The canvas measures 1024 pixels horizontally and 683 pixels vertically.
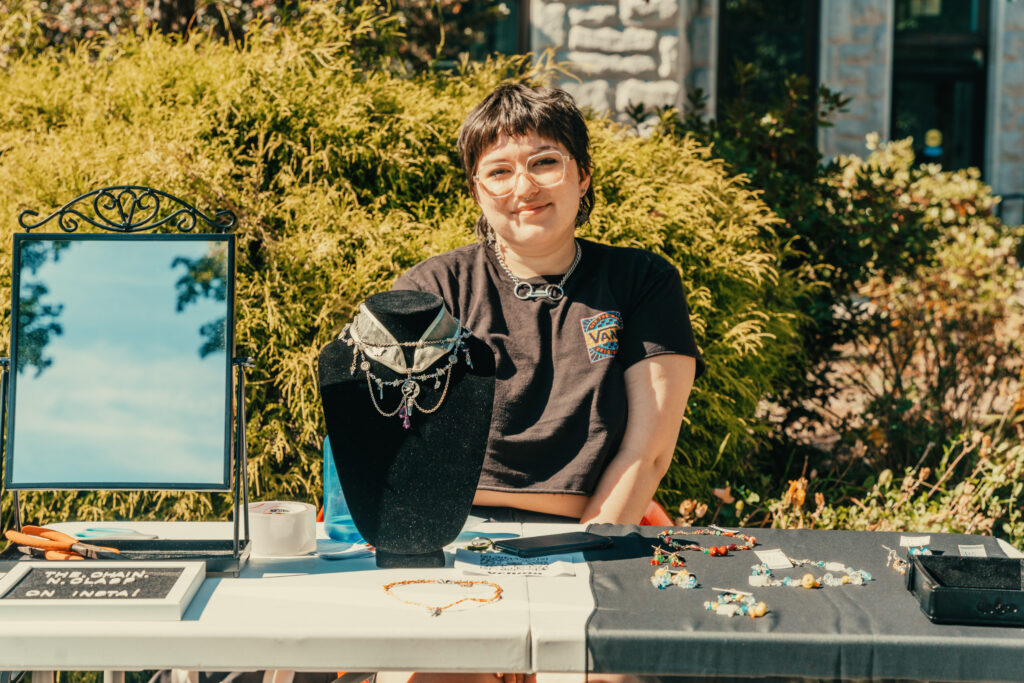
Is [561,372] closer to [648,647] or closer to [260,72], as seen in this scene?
[648,647]

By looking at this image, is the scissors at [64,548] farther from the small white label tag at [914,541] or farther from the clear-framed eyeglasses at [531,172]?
the small white label tag at [914,541]

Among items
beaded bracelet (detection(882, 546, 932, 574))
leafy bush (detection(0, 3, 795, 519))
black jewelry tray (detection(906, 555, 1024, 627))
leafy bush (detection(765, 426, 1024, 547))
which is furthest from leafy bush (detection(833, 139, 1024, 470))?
black jewelry tray (detection(906, 555, 1024, 627))

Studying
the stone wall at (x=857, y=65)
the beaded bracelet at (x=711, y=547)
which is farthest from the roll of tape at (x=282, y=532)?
the stone wall at (x=857, y=65)

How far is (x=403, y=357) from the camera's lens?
169 centimetres

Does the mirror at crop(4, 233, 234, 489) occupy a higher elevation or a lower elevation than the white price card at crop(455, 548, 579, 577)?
higher

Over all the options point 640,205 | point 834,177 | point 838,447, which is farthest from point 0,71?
point 838,447

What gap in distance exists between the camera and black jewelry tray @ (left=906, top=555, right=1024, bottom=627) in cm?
137

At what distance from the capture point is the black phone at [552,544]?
167 centimetres

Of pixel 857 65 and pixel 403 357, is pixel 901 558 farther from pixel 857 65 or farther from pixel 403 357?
pixel 857 65

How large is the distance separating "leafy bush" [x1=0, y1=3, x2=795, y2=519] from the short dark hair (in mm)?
844

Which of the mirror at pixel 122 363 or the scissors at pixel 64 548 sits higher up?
the mirror at pixel 122 363

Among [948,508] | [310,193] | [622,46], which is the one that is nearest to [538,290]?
[310,193]

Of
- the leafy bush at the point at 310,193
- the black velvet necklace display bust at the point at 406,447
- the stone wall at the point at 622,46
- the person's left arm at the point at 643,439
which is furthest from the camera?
the stone wall at the point at 622,46

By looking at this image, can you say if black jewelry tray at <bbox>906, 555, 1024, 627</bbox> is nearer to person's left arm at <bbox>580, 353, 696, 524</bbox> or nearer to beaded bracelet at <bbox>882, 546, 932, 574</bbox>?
beaded bracelet at <bbox>882, 546, 932, 574</bbox>
